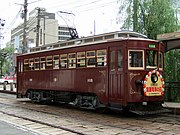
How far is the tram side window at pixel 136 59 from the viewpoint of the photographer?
1196 centimetres

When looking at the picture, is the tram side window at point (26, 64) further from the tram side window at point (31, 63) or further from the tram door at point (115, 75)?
the tram door at point (115, 75)

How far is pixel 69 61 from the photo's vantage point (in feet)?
48.4

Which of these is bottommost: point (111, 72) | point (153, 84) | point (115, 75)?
point (153, 84)

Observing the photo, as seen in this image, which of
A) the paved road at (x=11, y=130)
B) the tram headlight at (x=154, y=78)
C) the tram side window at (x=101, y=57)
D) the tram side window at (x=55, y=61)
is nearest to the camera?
the paved road at (x=11, y=130)

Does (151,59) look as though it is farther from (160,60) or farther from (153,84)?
(153,84)

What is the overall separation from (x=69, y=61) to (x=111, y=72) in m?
3.03

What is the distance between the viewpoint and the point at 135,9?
1956 centimetres

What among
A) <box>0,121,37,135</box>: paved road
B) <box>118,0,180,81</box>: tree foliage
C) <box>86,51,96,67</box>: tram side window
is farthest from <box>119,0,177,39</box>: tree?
<box>0,121,37,135</box>: paved road

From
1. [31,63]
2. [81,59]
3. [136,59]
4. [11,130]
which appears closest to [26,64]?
[31,63]

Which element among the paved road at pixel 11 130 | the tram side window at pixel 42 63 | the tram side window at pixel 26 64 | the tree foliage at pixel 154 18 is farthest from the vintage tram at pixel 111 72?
the tree foliage at pixel 154 18

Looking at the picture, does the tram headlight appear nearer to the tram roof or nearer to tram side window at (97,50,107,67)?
the tram roof

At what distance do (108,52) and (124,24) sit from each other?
791 cm

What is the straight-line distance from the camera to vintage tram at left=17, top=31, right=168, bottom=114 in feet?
38.9

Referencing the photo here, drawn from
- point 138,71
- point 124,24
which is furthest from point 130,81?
point 124,24
